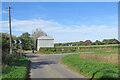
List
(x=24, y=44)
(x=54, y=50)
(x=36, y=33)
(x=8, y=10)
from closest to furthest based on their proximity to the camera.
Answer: (x=8, y=10), (x=54, y=50), (x=24, y=44), (x=36, y=33)

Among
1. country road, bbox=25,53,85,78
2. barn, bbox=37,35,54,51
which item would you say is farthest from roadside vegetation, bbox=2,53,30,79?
barn, bbox=37,35,54,51

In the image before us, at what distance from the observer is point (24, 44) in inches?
2143

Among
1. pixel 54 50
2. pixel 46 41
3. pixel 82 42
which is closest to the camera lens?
pixel 54 50

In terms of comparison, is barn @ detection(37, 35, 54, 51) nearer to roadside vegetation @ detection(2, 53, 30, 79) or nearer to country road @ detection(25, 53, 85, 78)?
country road @ detection(25, 53, 85, 78)

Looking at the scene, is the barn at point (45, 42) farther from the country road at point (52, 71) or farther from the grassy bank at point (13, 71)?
the grassy bank at point (13, 71)

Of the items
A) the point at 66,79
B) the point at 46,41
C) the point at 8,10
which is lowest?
the point at 66,79

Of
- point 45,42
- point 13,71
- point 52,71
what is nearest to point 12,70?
point 13,71

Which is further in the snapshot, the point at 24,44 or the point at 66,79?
the point at 24,44

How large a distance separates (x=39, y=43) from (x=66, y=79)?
3991 centimetres

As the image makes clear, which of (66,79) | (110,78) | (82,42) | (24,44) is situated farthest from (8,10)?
(82,42)

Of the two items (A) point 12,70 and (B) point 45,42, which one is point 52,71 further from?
(B) point 45,42

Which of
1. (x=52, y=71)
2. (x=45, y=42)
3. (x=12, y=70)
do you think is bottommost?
(x=52, y=71)

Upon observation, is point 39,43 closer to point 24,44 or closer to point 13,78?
point 24,44

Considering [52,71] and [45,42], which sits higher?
[45,42]
